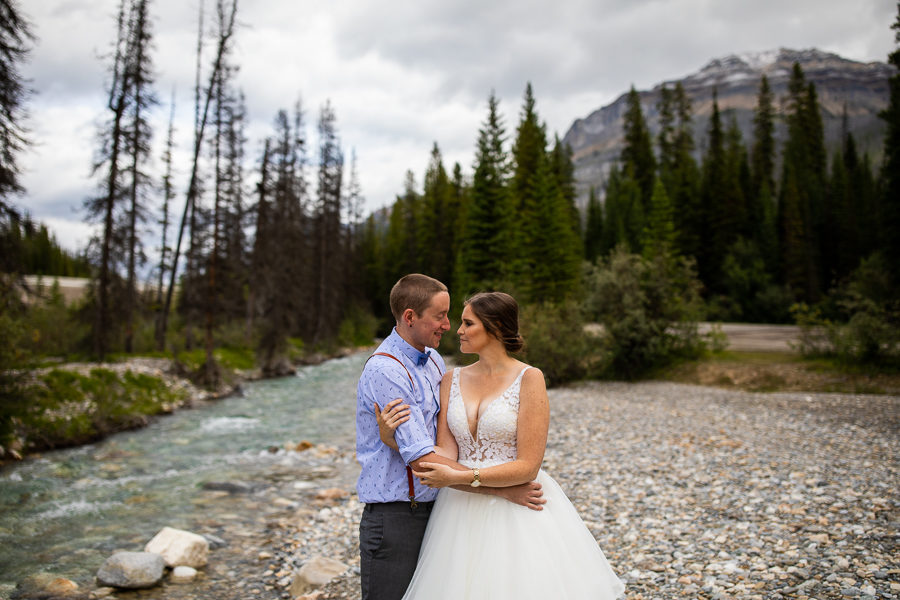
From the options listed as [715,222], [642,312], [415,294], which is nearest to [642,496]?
[415,294]

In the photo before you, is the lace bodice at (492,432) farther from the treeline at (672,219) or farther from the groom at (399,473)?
the treeline at (672,219)

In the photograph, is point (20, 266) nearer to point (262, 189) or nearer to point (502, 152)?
point (262, 189)

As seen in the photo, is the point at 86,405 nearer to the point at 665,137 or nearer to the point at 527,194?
the point at 527,194

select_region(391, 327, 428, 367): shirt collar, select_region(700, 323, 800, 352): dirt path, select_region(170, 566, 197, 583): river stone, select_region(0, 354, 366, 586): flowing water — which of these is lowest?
select_region(0, 354, 366, 586): flowing water

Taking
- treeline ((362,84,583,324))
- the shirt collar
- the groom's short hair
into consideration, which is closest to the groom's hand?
the shirt collar

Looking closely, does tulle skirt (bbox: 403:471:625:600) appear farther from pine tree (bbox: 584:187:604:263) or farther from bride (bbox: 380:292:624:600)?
pine tree (bbox: 584:187:604:263)

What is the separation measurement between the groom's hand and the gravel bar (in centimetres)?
251

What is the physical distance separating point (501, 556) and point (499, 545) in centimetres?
5

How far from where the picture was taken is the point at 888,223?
27.0 metres

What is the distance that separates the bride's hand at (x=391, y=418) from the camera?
243 cm

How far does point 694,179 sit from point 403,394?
61.9 metres

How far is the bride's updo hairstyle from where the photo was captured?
113 inches

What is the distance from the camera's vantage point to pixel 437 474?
247 centimetres

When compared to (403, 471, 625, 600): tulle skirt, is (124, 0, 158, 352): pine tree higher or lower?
higher
